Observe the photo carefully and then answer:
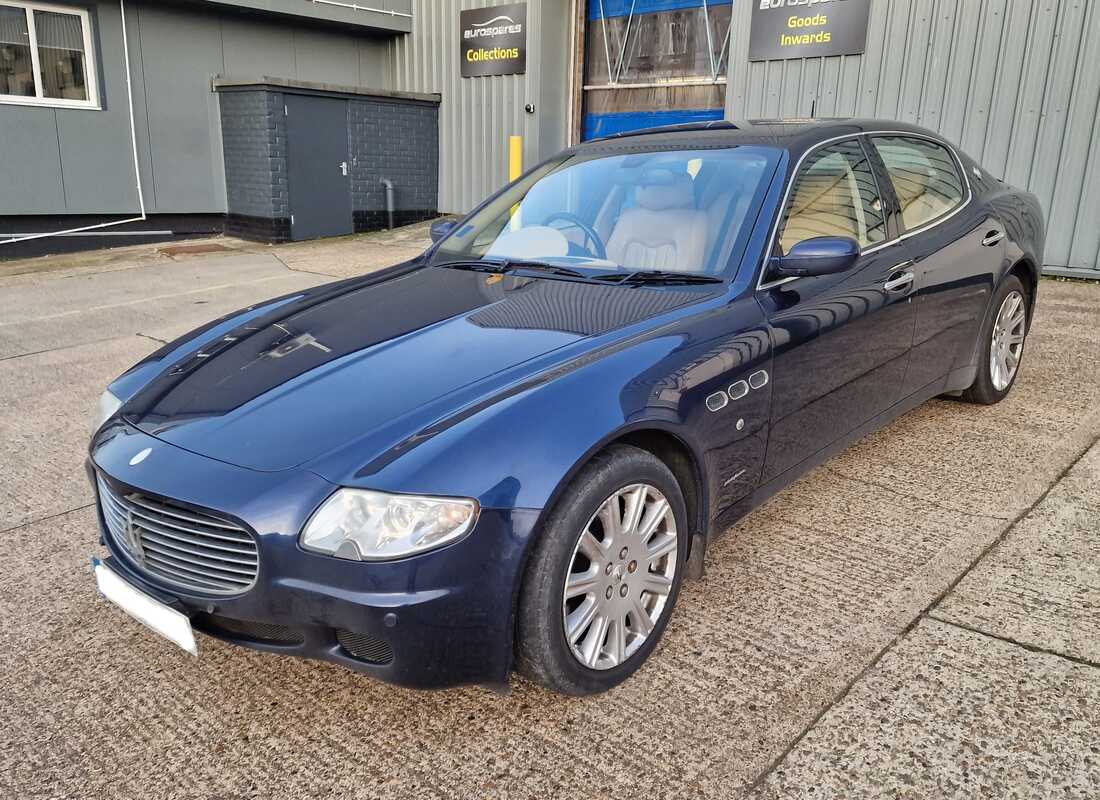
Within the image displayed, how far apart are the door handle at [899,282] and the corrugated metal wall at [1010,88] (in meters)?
6.26

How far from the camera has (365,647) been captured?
203 centimetres

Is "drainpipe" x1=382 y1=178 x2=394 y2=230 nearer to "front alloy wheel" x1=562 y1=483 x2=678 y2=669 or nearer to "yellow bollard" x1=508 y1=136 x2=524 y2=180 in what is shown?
"yellow bollard" x1=508 y1=136 x2=524 y2=180

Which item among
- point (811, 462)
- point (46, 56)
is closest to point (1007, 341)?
point (811, 462)

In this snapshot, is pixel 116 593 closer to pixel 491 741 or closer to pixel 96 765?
pixel 96 765

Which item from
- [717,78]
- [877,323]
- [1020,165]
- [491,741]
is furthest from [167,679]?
[717,78]

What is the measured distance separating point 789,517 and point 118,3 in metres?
12.0

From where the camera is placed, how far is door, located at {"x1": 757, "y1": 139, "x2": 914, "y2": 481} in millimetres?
2916

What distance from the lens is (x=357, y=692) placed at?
2.42 metres

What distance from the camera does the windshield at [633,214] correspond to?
302cm

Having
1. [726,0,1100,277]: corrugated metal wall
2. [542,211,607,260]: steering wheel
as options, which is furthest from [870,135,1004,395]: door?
[726,0,1100,277]: corrugated metal wall

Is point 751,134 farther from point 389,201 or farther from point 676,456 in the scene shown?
point 389,201

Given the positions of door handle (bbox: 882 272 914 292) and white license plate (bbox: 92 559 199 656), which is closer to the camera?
white license plate (bbox: 92 559 199 656)

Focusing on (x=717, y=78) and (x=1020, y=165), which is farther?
(x=717, y=78)

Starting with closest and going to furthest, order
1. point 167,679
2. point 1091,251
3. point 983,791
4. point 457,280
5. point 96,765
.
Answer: point 983,791 → point 96,765 → point 167,679 → point 457,280 → point 1091,251
